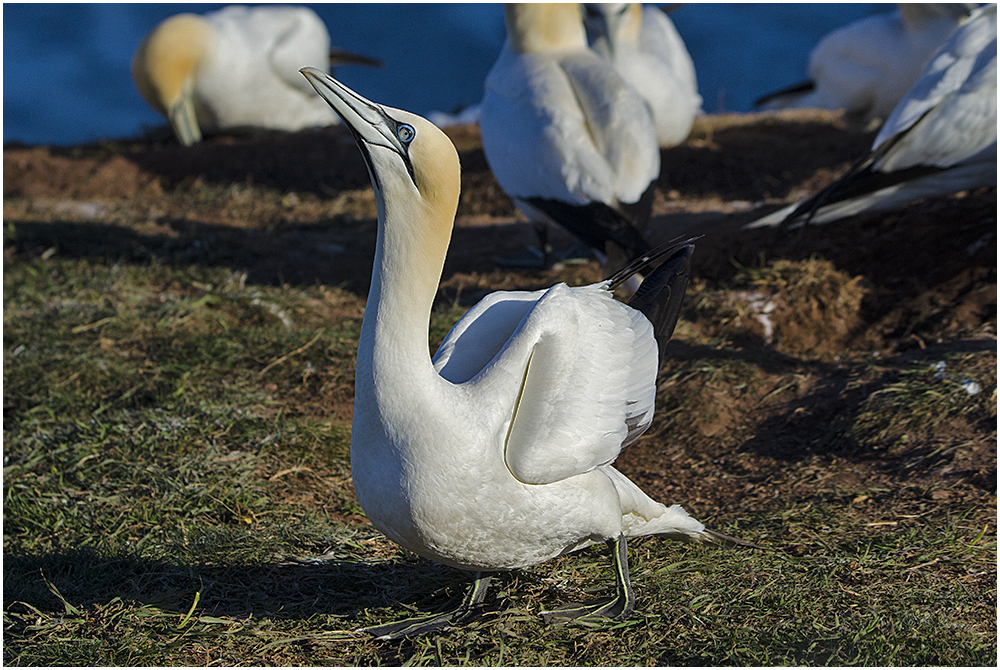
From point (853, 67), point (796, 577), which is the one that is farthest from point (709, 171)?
point (796, 577)

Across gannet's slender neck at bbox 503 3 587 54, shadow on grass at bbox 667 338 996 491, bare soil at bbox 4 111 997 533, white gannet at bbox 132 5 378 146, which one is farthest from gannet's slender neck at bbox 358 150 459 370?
white gannet at bbox 132 5 378 146

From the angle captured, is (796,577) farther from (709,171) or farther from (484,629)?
(709,171)

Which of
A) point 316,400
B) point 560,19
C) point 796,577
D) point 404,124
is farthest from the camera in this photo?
point 560,19

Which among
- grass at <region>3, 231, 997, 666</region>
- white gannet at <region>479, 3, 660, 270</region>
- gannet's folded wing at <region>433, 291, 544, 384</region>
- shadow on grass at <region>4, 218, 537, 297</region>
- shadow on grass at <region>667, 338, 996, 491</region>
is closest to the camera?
grass at <region>3, 231, 997, 666</region>

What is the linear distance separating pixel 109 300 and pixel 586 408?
12.2 ft

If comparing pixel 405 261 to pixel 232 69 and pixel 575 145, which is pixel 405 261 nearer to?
pixel 575 145

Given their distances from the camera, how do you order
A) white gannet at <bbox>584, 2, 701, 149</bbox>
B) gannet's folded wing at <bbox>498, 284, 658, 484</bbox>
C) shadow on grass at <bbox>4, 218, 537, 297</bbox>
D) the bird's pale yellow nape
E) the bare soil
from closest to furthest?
1. gannet's folded wing at <bbox>498, 284, 658, 484</bbox>
2. the bare soil
3. shadow on grass at <bbox>4, 218, 537, 297</bbox>
4. white gannet at <bbox>584, 2, 701, 149</bbox>
5. the bird's pale yellow nape

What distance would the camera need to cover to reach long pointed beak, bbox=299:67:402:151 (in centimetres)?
218

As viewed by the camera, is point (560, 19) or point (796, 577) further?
point (560, 19)

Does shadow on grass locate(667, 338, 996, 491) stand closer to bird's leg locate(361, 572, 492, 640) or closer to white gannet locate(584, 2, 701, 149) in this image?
bird's leg locate(361, 572, 492, 640)

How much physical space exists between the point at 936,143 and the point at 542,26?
244cm

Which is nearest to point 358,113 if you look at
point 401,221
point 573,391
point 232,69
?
point 401,221

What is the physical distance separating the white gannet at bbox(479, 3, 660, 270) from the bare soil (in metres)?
0.53

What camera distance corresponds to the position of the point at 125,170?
8922 mm
